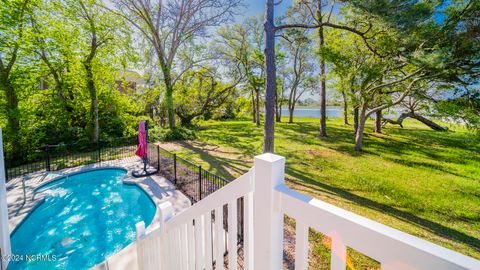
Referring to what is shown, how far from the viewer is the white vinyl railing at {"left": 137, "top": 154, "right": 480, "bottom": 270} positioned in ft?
1.88

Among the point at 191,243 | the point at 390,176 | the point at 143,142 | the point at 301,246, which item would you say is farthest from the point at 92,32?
the point at 390,176

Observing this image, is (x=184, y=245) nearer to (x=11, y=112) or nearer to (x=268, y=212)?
(x=268, y=212)

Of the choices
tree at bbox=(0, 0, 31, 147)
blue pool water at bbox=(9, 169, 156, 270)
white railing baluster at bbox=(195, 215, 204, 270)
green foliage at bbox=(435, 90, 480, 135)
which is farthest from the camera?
tree at bbox=(0, 0, 31, 147)

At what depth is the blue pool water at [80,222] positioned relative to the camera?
14.0ft

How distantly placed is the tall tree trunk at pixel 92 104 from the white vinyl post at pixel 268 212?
1290 cm

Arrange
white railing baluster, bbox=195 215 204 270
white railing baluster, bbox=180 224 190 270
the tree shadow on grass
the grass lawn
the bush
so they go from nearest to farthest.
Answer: white railing baluster, bbox=195 215 204 270, white railing baluster, bbox=180 224 190 270, the tree shadow on grass, the grass lawn, the bush

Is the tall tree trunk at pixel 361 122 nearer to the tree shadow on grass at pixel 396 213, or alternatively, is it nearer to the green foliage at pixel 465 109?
the green foliage at pixel 465 109

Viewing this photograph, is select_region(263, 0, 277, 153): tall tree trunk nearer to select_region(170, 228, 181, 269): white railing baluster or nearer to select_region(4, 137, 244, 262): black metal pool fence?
select_region(4, 137, 244, 262): black metal pool fence

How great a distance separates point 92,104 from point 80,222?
26.4 ft

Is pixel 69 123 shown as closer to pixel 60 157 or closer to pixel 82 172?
pixel 60 157

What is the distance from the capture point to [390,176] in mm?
7293

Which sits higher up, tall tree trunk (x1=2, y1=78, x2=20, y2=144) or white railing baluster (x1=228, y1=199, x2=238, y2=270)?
tall tree trunk (x1=2, y1=78, x2=20, y2=144)

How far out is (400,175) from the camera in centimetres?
740

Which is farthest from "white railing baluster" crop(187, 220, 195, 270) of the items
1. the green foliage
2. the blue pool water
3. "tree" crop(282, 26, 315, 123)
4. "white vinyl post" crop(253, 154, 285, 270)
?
"tree" crop(282, 26, 315, 123)
